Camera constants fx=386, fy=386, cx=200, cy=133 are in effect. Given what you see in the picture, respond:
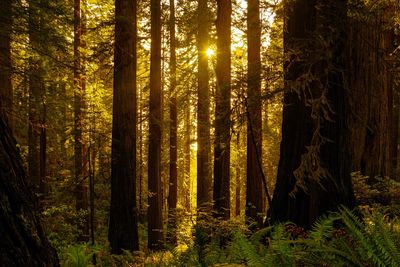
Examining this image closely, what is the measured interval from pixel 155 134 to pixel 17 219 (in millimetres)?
11859

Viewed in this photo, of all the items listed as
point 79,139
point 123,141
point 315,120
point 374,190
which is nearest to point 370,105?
point 374,190

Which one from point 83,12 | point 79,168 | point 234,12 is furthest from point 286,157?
point 83,12

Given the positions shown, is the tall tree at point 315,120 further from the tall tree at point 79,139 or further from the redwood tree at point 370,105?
the tall tree at point 79,139

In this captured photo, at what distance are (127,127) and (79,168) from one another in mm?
7886

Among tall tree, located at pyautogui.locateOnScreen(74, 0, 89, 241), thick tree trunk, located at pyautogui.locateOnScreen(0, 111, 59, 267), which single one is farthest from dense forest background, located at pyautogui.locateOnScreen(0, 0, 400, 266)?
tall tree, located at pyautogui.locateOnScreen(74, 0, 89, 241)

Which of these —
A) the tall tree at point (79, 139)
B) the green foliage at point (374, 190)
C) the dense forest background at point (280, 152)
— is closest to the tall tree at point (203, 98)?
the dense forest background at point (280, 152)

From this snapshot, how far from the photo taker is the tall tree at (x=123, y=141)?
958cm

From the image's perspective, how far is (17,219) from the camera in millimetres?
1940

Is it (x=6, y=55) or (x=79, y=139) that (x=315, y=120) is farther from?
(x=79, y=139)

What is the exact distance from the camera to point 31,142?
18.0m

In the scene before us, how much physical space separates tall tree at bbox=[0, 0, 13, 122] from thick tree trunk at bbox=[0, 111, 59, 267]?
264 inches

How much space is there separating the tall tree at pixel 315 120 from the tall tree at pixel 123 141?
15.3 ft

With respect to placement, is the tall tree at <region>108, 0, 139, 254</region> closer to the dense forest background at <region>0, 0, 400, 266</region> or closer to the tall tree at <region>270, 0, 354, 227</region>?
the dense forest background at <region>0, 0, 400, 266</region>

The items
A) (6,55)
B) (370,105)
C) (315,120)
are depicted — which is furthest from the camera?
(6,55)
